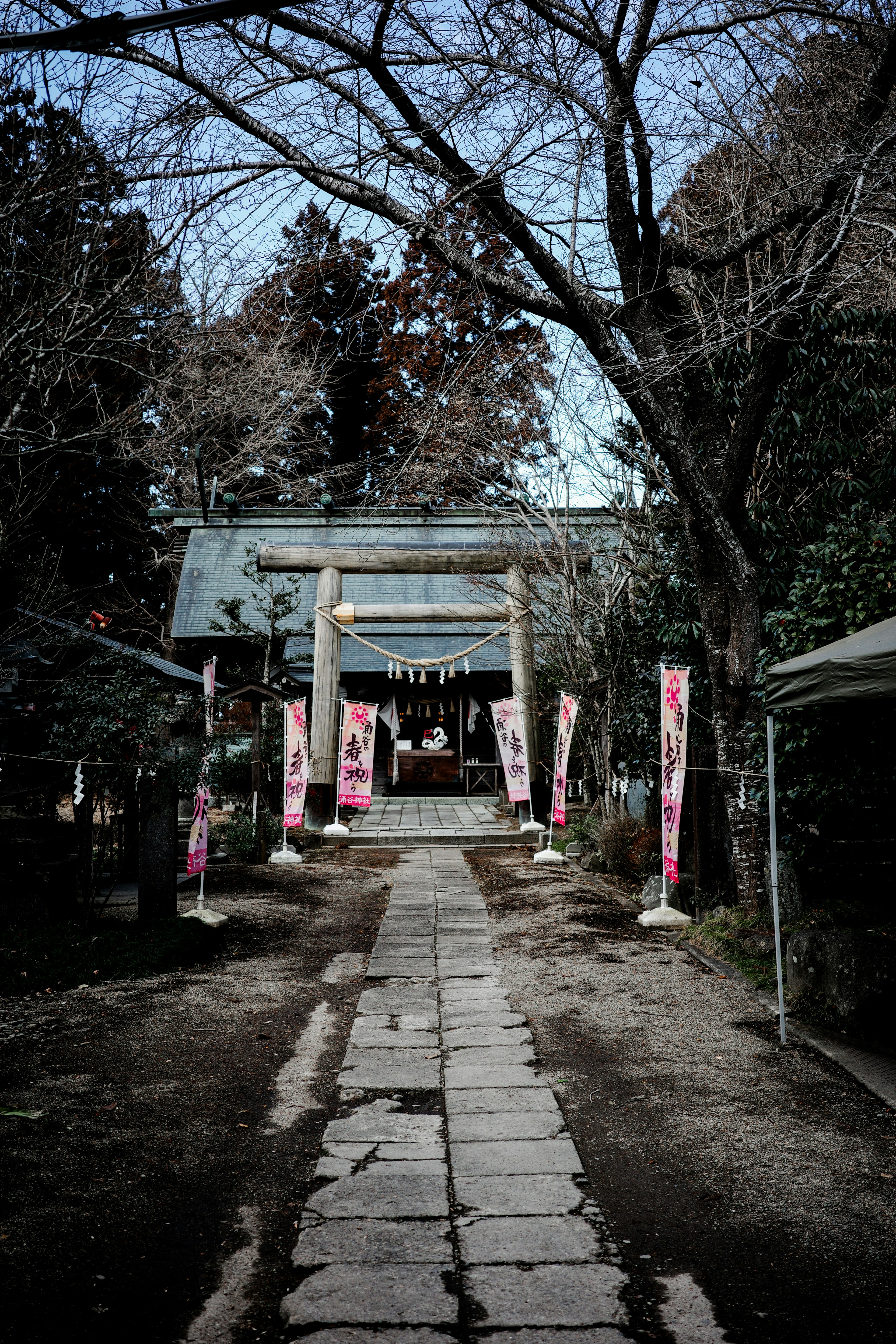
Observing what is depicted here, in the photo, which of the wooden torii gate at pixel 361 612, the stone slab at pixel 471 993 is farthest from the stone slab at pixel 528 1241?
the wooden torii gate at pixel 361 612

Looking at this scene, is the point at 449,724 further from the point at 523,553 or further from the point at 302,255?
the point at 302,255

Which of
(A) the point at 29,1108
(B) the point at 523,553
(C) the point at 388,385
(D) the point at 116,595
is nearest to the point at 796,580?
(A) the point at 29,1108

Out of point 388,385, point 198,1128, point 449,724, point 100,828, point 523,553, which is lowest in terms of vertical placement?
point 198,1128

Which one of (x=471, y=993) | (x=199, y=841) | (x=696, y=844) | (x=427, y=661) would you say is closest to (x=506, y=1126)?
(x=471, y=993)

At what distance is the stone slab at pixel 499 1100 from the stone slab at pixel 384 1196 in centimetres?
61

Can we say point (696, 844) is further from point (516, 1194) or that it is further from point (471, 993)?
point (516, 1194)

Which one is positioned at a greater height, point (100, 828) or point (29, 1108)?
point (100, 828)

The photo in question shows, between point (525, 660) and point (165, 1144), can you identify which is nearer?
point (165, 1144)

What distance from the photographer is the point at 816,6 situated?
6.79 m

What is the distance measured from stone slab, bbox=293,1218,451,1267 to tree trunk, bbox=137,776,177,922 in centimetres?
471

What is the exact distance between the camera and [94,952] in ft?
20.8

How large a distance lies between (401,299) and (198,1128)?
1724 cm

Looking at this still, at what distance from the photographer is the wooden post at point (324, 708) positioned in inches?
516

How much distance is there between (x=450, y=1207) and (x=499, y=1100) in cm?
103
